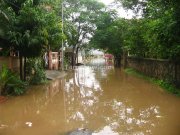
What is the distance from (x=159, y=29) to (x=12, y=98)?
26.9ft

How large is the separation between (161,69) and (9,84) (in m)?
10.4

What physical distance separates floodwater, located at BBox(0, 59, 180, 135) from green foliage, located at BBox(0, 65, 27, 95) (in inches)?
22.2

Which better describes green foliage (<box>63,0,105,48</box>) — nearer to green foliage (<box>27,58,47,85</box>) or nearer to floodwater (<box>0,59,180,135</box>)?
green foliage (<box>27,58,47,85</box>)

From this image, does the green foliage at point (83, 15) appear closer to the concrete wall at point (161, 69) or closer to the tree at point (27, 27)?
the concrete wall at point (161, 69)

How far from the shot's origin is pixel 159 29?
14.9m

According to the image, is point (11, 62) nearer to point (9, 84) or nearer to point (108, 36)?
point (9, 84)

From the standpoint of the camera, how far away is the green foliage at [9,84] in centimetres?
1475

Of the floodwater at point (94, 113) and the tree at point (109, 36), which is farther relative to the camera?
the tree at point (109, 36)

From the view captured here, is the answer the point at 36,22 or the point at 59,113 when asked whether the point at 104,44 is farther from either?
the point at 59,113

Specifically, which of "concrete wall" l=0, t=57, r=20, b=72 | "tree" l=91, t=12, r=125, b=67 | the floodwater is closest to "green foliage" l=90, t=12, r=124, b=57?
"tree" l=91, t=12, r=125, b=67

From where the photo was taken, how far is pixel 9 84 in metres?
15.2

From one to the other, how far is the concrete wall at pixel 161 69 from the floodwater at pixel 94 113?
1.41m

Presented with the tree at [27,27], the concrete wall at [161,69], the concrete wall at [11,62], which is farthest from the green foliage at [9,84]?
the concrete wall at [161,69]

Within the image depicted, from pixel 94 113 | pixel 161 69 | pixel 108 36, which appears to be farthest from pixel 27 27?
pixel 108 36
